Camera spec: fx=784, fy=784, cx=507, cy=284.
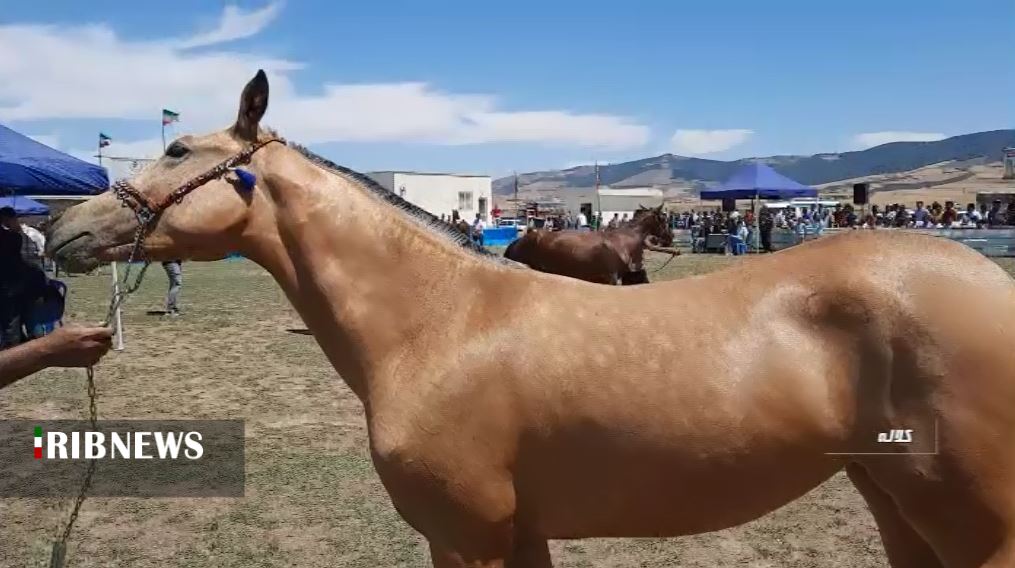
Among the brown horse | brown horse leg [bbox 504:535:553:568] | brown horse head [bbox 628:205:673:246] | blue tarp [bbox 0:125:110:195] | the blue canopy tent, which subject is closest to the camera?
brown horse leg [bbox 504:535:553:568]

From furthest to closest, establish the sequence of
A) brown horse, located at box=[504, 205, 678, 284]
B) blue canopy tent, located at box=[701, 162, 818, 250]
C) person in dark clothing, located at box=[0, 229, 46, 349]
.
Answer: blue canopy tent, located at box=[701, 162, 818, 250]
brown horse, located at box=[504, 205, 678, 284]
person in dark clothing, located at box=[0, 229, 46, 349]

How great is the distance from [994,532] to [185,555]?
14.2 feet

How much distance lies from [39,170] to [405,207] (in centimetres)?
725

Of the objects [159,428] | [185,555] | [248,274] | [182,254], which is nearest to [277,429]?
[159,428]

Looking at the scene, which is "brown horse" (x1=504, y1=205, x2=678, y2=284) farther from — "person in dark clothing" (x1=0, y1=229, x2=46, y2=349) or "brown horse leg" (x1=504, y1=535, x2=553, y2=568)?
"brown horse leg" (x1=504, y1=535, x2=553, y2=568)

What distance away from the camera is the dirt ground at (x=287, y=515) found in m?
4.75

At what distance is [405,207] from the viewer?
3.03 meters

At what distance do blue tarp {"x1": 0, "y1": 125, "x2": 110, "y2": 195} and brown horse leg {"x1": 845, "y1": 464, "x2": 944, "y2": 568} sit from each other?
7.75 m

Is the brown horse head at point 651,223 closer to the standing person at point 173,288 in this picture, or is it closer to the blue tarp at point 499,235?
the standing person at point 173,288

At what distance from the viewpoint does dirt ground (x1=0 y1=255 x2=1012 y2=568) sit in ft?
15.6

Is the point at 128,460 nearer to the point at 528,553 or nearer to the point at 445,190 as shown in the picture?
the point at 528,553

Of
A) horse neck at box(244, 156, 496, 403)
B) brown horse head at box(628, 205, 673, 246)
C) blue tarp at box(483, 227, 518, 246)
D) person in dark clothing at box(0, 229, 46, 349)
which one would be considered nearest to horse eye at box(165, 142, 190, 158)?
horse neck at box(244, 156, 496, 403)

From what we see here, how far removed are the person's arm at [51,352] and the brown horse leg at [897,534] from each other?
9.40ft

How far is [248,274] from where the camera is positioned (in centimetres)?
2714
